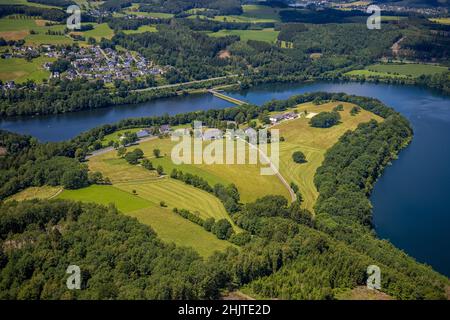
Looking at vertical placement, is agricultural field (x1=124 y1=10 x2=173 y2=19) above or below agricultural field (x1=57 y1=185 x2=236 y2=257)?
above

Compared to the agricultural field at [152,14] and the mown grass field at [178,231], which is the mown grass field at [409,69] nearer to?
the agricultural field at [152,14]

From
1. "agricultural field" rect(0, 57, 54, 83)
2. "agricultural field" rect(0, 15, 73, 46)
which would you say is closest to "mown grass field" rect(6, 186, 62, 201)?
"agricultural field" rect(0, 57, 54, 83)

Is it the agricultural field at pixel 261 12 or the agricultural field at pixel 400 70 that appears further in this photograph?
the agricultural field at pixel 261 12

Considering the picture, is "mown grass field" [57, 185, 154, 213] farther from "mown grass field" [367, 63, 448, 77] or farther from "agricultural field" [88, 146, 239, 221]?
"mown grass field" [367, 63, 448, 77]

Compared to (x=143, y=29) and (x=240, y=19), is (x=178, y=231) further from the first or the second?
(x=240, y=19)

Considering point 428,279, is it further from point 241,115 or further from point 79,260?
point 241,115

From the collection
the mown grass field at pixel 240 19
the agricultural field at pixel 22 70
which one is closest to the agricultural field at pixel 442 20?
the mown grass field at pixel 240 19
